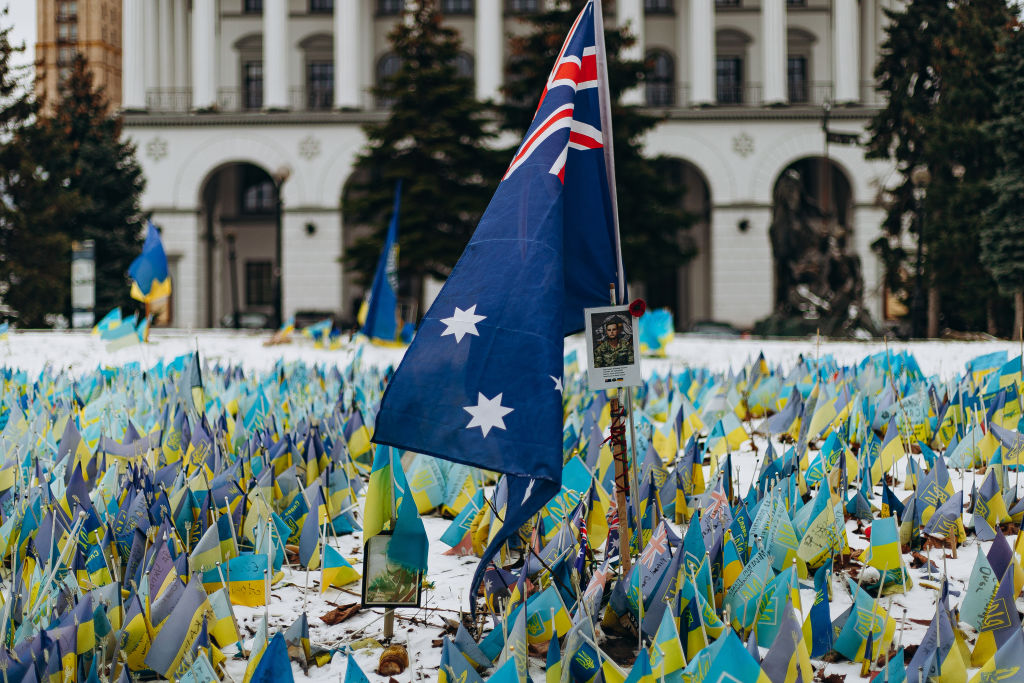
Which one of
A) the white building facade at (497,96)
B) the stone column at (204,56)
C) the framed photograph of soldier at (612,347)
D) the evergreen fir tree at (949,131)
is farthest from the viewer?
the stone column at (204,56)

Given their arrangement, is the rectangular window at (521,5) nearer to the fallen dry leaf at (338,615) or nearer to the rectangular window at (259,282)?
the rectangular window at (259,282)

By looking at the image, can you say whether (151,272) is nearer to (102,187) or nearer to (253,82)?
(102,187)

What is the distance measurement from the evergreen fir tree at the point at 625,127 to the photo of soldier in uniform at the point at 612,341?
18.8 meters

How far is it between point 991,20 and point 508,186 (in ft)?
66.4

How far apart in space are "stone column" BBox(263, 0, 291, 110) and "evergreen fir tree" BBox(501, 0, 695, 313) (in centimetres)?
1597

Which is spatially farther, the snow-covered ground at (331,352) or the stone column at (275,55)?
the stone column at (275,55)

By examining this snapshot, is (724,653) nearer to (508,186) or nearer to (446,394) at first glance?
(446,394)

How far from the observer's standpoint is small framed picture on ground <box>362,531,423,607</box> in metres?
2.95

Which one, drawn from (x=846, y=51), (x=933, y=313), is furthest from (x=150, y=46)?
(x=933, y=313)

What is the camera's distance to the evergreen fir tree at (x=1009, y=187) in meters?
17.2

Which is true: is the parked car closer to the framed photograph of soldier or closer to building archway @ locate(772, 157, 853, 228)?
building archway @ locate(772, 157, 853, 228)

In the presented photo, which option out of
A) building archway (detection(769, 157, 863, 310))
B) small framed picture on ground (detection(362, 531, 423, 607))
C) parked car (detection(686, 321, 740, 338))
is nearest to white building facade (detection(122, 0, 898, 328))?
parked car (detection(686, 321, 740, 338))

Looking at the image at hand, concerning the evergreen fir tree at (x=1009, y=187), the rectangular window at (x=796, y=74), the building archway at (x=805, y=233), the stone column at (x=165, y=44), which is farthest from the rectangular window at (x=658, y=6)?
the evergreen fir tree at (x=1009, y=187)

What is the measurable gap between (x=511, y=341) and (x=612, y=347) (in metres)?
0.40
